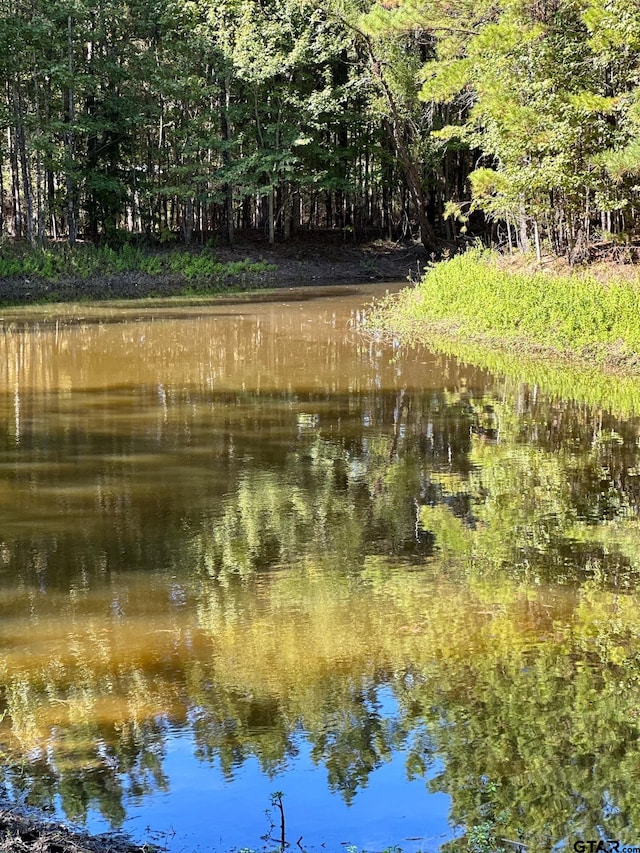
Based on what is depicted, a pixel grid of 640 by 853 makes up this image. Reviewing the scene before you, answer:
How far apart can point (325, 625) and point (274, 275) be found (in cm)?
3244

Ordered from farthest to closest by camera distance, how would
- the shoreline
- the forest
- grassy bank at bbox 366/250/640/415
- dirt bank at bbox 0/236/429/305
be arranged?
1. the forest
2. dirt bank at bbox 0/236/429/305
3. the shoreline
4. grassy bank at bbox 366/250/640/415

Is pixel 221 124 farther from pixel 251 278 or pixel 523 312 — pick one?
pixel 523 312

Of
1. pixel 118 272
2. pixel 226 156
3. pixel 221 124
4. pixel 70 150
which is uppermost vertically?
pixel 221 124

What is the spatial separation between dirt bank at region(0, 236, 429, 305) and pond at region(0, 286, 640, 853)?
64.7 ft

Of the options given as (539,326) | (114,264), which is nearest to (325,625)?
(539,326)

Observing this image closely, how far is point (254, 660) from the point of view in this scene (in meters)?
5.57

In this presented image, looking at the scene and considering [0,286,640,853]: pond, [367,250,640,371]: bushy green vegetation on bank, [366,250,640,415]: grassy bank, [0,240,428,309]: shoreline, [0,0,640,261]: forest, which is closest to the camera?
[0,286,640,853]: pond

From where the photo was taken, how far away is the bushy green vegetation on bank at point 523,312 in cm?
1558

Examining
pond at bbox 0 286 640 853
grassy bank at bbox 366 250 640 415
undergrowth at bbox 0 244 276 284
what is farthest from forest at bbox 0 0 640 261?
pond at bbox 0 286 640 853

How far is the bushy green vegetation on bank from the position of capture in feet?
51.1

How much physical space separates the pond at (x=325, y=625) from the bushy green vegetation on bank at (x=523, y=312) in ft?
10.9

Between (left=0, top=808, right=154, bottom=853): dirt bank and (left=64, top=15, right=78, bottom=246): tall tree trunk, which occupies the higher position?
(left=64, top=15, right=78, bottom=246): tall tree trunk

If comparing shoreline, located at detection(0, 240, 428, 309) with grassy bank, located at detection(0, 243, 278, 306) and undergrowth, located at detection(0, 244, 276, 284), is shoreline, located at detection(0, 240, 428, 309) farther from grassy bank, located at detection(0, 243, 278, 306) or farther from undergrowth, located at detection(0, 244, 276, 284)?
undergrowth, located at detection(0, 244, 276, 284)

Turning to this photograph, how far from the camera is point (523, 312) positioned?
58.7ft
